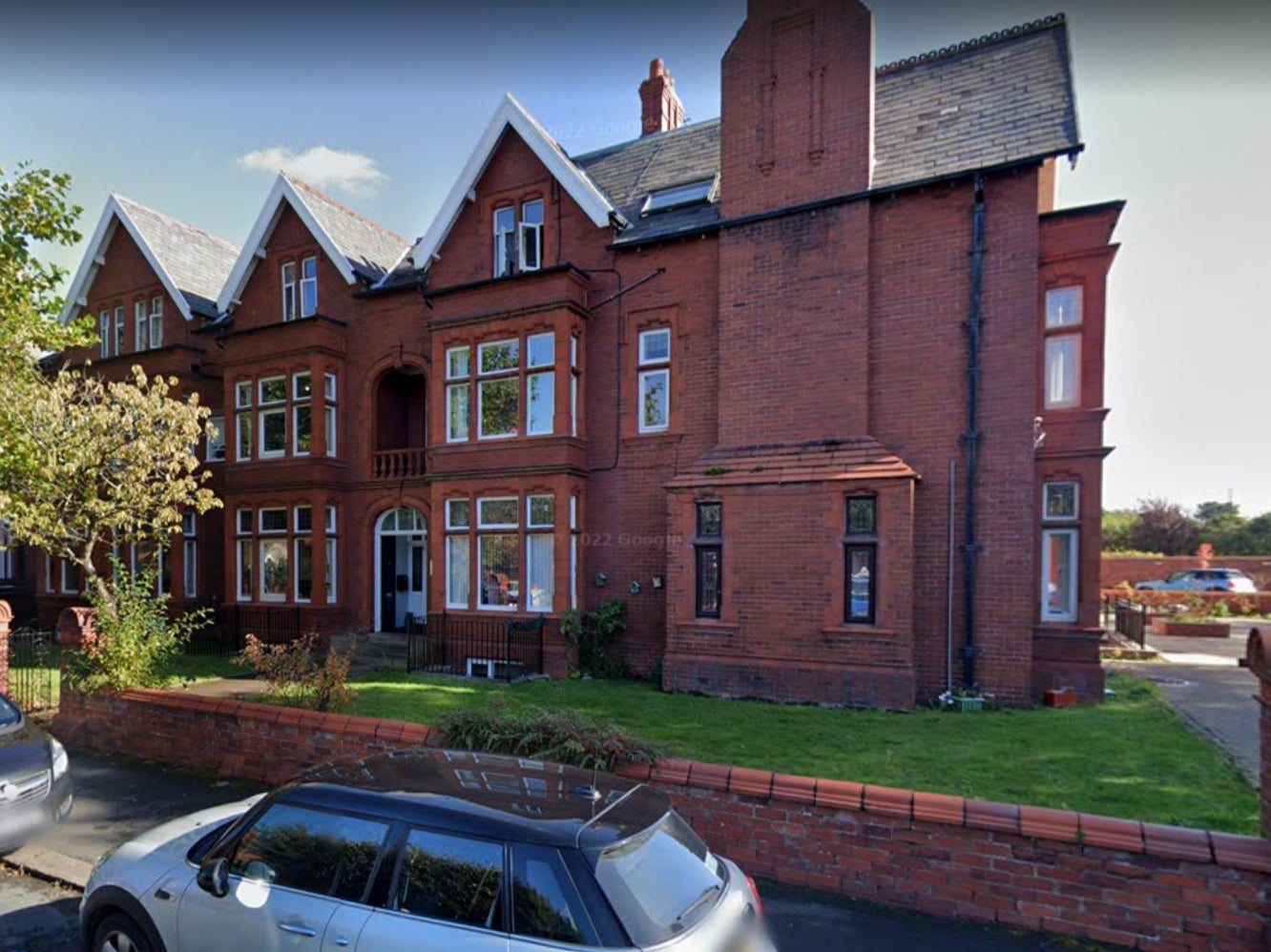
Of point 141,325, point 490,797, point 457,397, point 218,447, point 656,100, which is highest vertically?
point 656,100

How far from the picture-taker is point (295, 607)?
15109 mm

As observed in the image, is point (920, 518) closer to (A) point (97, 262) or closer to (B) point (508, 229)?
(B) point (508, 229)

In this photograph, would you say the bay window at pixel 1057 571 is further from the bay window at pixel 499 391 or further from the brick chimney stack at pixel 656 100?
the brick chimney stack at pixel 656 100

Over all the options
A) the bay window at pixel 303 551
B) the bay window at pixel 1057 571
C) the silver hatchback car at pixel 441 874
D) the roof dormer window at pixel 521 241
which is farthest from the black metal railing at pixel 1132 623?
the bay window at pixel 303 551

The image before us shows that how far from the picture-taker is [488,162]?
14281mm

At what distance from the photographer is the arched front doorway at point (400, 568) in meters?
15.8

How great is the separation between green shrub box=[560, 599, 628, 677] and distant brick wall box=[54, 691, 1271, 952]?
7273 millimetres

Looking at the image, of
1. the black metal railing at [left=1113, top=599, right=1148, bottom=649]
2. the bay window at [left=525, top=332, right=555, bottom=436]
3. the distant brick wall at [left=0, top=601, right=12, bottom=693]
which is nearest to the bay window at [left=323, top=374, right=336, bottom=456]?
the bay window at [left=525, top=332, right=555, bottom=436]

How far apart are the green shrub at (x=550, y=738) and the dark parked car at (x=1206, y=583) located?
29.1m

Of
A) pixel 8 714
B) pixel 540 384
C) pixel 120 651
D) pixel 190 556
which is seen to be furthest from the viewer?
pixel 190 556

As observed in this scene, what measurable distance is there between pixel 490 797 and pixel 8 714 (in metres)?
6.58

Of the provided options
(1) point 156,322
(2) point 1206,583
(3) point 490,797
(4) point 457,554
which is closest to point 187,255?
(1) point 156,322

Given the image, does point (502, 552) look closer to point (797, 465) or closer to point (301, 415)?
point (797, 465)

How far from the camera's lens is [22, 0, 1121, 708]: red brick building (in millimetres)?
10000
